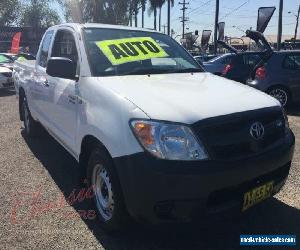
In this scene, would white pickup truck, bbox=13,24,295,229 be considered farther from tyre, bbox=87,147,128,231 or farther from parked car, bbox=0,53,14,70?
parked car, bbox=0,53,14,70

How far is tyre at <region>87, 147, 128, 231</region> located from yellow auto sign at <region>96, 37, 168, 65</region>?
1.10 m

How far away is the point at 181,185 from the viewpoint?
2.87 metres

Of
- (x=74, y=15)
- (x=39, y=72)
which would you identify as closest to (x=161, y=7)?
(x=74, y=15)

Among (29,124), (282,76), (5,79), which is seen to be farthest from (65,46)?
(5,79)

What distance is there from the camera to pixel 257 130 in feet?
10.5

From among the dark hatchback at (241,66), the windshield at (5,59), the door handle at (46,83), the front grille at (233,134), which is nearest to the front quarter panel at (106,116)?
the front grille at (233,134)

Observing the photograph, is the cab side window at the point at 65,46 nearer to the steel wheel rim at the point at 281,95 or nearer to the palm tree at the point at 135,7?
the steel wheel rim at the point at 281,95

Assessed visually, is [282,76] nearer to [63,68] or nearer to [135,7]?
[63,68]

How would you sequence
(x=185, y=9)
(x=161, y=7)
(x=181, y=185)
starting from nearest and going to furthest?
(x=181, y=185), (x=161, y=7), (x=185, y=9)

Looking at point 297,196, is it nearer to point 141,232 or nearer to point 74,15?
point 141,232

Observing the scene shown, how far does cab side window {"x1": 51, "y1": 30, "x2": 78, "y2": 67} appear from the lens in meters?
4.57

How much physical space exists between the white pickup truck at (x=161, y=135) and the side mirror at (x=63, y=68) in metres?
0.01

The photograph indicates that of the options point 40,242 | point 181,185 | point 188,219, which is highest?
point 181,185

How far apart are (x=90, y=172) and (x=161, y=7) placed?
5296 centimetres
